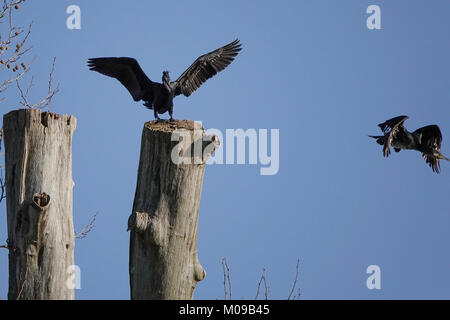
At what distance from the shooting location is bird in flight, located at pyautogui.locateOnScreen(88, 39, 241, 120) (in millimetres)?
8102

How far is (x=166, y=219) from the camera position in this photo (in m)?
5.13

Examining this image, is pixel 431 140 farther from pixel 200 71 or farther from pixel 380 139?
pixel 200 71

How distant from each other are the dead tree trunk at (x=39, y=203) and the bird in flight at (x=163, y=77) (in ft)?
8.82

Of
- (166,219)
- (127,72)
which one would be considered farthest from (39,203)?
(127,72)

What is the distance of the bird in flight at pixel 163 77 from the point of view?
810cm

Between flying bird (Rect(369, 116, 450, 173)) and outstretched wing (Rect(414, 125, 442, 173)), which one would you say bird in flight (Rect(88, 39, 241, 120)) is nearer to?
flying bird (Rect(369, 116, 450, 173))

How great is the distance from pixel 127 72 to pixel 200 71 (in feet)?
3.08

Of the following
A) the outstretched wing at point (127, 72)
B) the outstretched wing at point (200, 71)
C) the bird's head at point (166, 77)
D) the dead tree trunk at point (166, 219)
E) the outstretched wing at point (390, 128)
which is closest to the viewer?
the dead tree trunk at point (166, 219)

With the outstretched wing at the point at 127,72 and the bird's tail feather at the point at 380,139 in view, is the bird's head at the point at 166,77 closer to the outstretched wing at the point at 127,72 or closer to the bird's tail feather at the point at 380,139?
the outstretched wing at the point at 127,72

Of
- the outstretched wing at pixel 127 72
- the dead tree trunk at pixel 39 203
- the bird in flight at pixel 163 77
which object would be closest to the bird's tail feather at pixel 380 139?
the bird in flight at pixel 163 77

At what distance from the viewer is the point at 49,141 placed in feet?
17.6

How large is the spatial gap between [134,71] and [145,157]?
3122mm

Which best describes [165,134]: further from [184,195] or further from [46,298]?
[46,298]

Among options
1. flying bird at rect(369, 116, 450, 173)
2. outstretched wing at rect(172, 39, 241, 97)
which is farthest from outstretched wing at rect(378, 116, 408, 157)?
outstretched wing at rect(172, 39, 241, 97)
